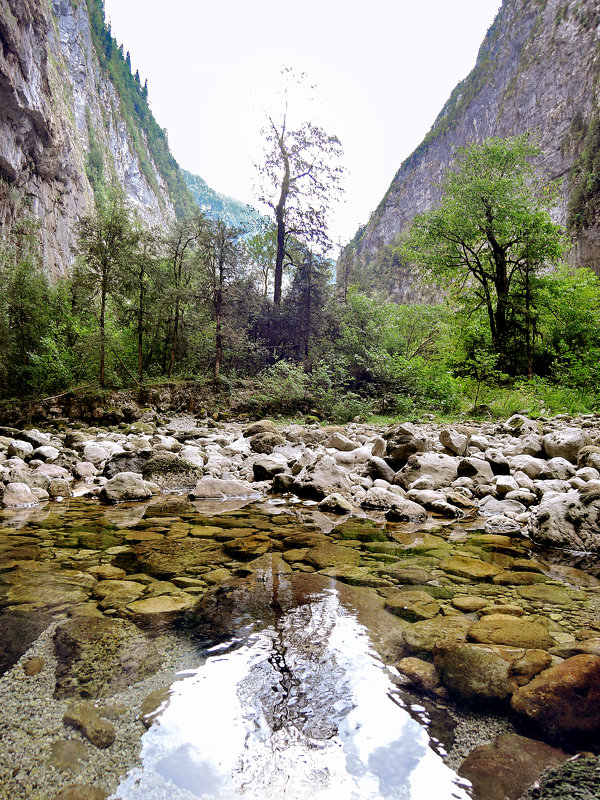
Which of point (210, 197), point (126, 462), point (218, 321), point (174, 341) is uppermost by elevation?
point (210, 197)

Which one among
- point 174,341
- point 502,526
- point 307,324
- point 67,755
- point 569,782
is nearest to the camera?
point 569,782

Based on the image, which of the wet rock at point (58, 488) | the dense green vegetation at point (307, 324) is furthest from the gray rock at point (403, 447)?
the dense green vegetation at point (307, 324)

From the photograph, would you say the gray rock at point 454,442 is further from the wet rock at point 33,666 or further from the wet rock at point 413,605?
the wet rock at point 33,666

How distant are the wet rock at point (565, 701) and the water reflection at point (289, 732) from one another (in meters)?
0.31

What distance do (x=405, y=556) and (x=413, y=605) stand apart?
0.71 meters

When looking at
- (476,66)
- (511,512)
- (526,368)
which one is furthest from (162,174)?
(511,512)

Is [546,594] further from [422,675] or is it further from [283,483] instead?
[283,483]

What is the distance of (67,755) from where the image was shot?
999 mm

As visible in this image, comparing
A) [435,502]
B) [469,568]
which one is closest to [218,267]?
[435,502]

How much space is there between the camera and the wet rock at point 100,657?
130cm

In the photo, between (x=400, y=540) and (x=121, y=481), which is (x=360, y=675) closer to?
(x=400, y=540)

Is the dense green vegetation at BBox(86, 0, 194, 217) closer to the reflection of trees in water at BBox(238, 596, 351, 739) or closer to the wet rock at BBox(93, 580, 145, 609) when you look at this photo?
the wet rock at BBox(93, 580, 145, 609)

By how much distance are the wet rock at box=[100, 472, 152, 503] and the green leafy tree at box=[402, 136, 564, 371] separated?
415 inches

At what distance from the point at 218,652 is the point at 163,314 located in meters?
13.7
